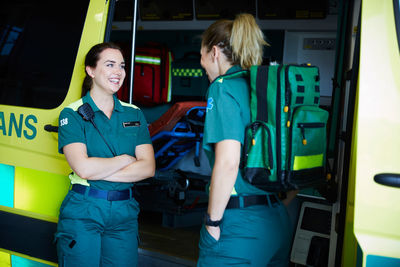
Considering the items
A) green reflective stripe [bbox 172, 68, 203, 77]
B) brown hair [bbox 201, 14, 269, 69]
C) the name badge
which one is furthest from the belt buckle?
green reflective stripe [bbox 172, 68, 203, 77]

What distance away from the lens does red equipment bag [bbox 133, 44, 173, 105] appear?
562 cm

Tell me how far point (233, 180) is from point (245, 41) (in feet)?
1.90

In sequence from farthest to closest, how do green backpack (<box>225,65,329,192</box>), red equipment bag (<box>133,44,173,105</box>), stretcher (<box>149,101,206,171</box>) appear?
red equipment bag (<box>133,44,173,105</box>) → stretcher (<box>149,101,206,171</box>) → green backpack (<box>225,65,329,192</box>)

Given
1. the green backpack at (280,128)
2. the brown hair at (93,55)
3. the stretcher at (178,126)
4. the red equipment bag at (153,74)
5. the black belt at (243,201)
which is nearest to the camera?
the green backpack at (280,128)

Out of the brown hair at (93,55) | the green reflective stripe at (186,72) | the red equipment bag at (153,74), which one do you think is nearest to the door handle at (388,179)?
the brown hair at (93,55)

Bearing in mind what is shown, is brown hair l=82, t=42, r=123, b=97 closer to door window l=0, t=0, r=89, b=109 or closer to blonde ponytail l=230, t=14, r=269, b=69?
door window l=0, t=0, r=89, b=109

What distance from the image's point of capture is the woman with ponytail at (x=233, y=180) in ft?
5.09

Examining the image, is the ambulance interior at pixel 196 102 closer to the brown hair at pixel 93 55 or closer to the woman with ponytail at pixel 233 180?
the woman with ponytail at pixel 233 180

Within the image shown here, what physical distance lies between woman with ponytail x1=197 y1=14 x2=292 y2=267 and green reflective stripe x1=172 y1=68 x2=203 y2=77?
3.80 meters

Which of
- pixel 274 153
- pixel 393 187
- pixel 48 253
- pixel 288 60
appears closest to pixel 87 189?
pixel 48 253

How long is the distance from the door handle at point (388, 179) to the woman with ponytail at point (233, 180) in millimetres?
443

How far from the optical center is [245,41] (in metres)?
1.67

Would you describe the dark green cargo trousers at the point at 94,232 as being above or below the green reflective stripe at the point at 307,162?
below

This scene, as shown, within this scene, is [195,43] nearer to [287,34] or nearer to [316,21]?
[287,34]
